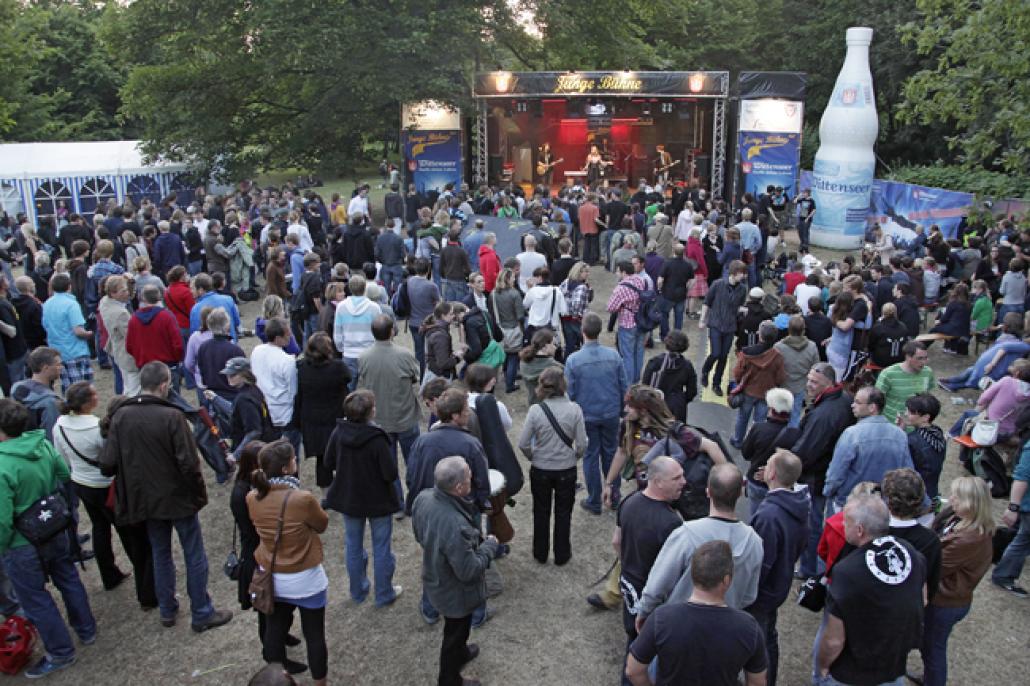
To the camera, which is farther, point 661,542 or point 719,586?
point 661,542

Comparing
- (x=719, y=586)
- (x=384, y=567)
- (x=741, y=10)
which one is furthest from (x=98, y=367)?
(x=741, y=10)

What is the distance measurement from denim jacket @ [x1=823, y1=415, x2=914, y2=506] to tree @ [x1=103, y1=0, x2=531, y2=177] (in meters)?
16.2

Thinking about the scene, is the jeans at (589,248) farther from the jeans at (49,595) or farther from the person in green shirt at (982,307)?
the jeans at (49,595)

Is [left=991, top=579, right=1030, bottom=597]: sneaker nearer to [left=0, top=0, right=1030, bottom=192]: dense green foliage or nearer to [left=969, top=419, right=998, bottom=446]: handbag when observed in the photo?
[left=969, top=419, right=998, bottom=446]: handbag

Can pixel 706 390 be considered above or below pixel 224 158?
below

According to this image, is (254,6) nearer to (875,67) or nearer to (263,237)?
(263,237)

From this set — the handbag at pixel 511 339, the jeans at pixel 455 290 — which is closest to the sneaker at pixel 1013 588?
the handbag at pixel 511 339

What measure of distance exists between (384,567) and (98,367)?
6.80m

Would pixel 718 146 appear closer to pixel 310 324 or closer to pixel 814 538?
pixel 310 324

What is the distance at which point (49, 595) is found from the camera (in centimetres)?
458

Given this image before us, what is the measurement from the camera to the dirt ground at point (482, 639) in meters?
4.66

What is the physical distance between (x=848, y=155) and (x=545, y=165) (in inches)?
395

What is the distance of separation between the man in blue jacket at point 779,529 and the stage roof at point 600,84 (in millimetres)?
17405

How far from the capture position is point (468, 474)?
159 inches
